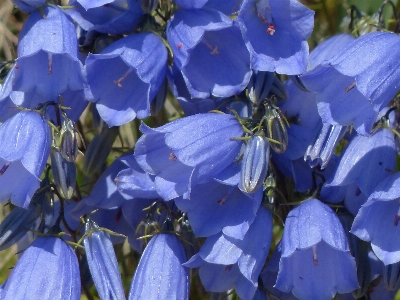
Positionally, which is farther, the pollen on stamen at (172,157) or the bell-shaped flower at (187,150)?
the pollen on stamen at (172,157)

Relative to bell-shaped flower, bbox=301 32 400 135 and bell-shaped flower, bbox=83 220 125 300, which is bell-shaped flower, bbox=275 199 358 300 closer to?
bell-shaped flower, bbox=301 32 400 135

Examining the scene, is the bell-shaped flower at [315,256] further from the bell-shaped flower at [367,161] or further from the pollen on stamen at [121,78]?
the pollen on stamen at [121,78]

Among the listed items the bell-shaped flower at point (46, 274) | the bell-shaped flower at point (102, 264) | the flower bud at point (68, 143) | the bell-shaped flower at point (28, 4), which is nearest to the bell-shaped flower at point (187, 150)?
the flower bud at point (68, 143)

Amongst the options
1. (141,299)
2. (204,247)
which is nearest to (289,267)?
(204,247)

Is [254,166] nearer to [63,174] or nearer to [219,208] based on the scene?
[219,208]

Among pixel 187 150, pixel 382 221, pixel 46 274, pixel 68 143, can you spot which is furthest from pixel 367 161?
pixel 46 274
